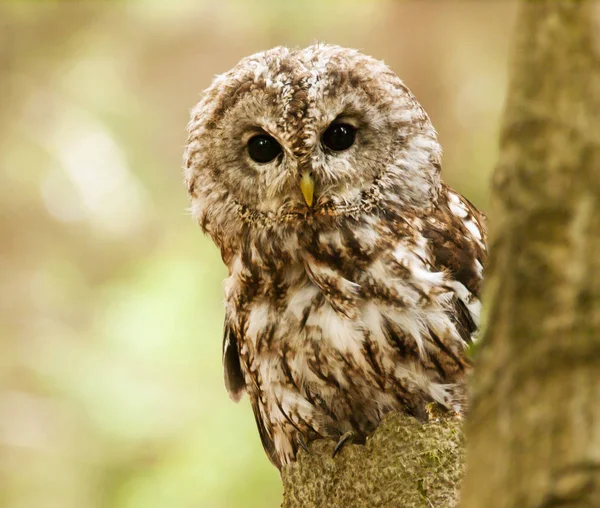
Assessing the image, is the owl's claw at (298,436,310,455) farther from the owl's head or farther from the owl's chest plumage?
the owl's head

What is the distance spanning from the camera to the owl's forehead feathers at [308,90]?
204 cm

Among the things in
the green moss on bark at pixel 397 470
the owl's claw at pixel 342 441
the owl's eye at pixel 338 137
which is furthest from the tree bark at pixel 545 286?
the owl's eye at pixel 338 137

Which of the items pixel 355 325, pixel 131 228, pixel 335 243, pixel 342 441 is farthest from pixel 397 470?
pixel 131 228

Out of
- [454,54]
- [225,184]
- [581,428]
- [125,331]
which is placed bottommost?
[581,428]

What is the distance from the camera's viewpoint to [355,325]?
6.41ft

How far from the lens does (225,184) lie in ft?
7.22

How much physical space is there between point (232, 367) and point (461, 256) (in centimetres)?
73

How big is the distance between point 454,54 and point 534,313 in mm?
4797

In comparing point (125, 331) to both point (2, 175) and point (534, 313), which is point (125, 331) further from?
point (534, 313)

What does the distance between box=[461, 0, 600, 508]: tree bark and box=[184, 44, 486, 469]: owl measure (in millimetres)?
1117

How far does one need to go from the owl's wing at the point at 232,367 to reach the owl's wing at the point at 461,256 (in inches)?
24.3

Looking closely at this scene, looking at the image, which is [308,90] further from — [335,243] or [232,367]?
[232,367]

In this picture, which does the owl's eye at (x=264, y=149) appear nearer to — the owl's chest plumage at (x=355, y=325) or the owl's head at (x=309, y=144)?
the owl's head at (x=309, y=144)

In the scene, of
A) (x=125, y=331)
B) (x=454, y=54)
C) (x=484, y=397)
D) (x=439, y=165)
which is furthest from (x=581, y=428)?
(x=454, y=54)
